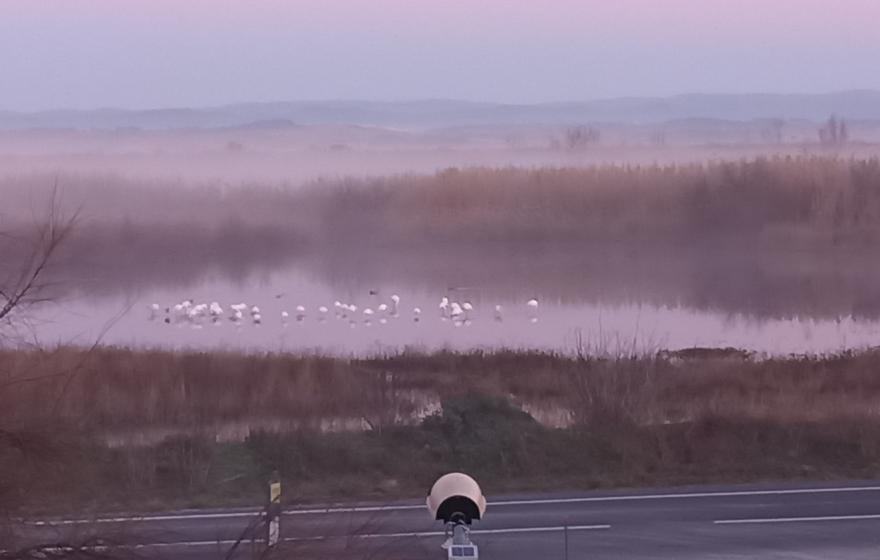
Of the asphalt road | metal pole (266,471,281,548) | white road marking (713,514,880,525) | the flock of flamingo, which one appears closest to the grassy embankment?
the asphalt road

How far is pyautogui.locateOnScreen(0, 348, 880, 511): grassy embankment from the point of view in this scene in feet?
50.4

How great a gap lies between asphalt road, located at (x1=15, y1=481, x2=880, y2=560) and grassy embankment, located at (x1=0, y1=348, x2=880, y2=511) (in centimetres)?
84

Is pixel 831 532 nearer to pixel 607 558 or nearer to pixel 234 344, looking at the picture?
pixel 607 558

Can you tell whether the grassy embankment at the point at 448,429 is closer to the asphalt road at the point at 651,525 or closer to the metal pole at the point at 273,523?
the asphalt road at the point at 651,525

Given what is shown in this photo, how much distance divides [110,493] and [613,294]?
2589 cm

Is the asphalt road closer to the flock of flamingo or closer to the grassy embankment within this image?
the grassy embankment

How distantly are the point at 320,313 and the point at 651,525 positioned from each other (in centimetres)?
2237

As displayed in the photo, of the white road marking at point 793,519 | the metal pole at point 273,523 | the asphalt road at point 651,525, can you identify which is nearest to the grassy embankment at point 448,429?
the asphalt road at point 651,525

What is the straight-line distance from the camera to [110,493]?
14305 mm

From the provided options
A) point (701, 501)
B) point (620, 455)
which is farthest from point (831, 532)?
point (620, 455)

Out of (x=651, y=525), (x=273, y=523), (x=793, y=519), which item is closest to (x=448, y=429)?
(x=651, y=525)

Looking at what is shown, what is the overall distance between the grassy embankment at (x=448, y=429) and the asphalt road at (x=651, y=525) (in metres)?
0.84

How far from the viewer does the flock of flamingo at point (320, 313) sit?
32.9 meters

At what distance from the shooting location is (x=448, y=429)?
56.2 ft
